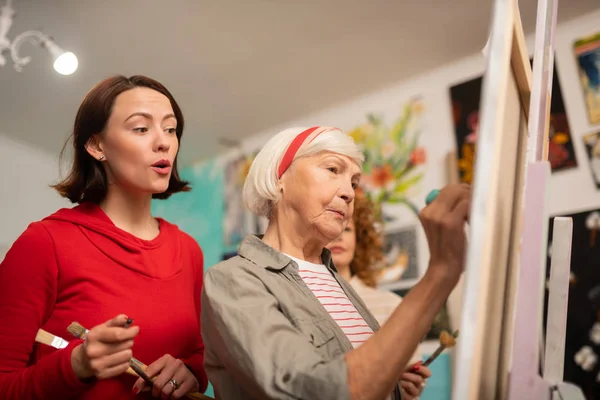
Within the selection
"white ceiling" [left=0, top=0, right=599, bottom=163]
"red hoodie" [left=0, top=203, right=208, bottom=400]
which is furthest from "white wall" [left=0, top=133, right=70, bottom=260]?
"red hoodie" [left=0, top=203, right=208, bottom=400]

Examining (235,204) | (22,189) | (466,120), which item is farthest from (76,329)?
(22,189)

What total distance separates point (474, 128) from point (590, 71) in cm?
46

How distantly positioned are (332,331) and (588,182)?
1.45 metres

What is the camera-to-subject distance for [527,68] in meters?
0.77

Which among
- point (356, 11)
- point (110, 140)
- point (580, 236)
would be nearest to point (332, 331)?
point (110, 140)

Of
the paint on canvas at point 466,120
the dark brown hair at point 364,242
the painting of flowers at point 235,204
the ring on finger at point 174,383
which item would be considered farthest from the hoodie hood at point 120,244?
the painting of flowers at point 235,204

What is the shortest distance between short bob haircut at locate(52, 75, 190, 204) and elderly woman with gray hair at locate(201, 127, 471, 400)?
36 centimetres

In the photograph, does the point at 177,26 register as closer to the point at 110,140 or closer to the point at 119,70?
the point at 119,70

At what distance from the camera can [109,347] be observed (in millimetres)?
806

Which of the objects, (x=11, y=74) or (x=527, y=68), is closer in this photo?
(x=527, y=68)

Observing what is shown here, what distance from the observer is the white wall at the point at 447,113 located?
1886 mm

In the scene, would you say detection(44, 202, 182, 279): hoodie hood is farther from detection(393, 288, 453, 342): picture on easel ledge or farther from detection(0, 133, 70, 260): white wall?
detection(0, 133, 70, 260): white wall

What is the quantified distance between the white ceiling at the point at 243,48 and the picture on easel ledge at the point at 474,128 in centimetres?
17

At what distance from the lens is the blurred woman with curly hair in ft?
6.00
